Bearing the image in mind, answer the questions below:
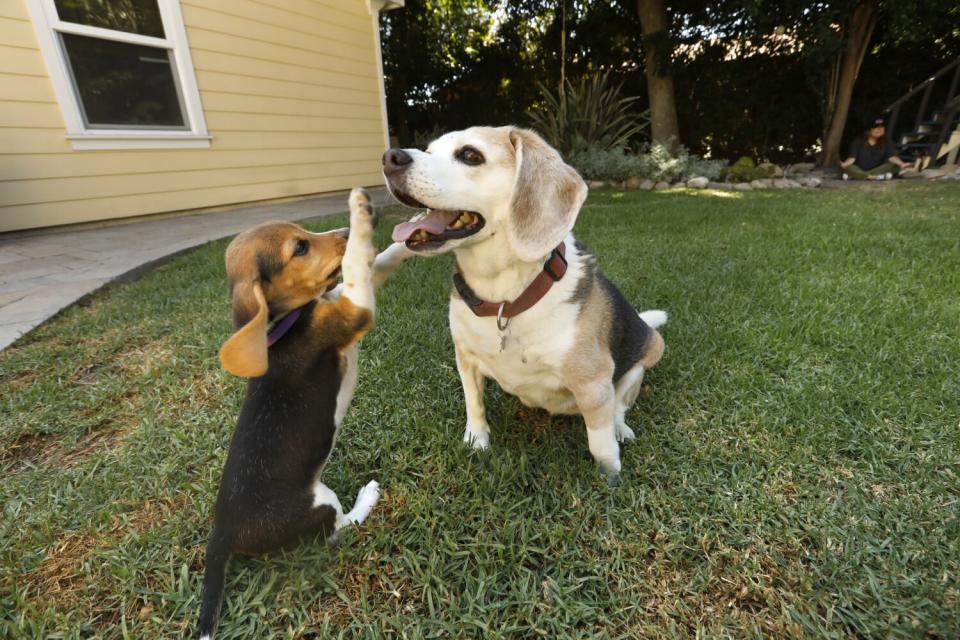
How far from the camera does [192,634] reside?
1637 mm

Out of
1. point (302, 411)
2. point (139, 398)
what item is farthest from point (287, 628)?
point (139, 398)

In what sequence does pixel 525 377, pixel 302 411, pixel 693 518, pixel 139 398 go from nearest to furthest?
pixel 302 411 < pixel 693 518 < pixel 525 377 < pixel 139 398

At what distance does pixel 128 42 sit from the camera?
267 inches

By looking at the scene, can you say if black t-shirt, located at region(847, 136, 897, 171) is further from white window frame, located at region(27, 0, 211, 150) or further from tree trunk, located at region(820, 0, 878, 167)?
white window frame, located at region(27, 0, 211, 150)

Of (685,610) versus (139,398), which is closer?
(685,610)

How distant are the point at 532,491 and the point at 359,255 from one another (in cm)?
136

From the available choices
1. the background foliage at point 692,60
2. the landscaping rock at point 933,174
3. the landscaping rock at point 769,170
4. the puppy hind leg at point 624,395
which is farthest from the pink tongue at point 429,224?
the landscaping rock at point 933,174

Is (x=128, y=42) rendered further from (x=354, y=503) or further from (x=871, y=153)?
(x=871, y=153)

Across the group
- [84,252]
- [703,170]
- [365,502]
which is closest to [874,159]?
[703,170]

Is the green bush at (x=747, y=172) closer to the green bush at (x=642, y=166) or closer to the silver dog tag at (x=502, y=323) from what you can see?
the green bush at (x=642, y=166)

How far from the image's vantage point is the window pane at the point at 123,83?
21.3ft

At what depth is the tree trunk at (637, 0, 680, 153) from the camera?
37.3 ft

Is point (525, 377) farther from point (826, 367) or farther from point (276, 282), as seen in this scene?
point (826, 367)

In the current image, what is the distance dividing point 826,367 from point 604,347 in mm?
1838
